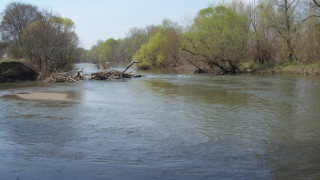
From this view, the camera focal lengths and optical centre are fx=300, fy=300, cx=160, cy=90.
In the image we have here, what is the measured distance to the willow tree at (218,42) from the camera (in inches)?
1747

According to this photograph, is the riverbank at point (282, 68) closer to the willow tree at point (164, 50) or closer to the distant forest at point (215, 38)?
the distant forest at point (215, 38)

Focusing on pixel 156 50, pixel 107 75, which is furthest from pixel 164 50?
pixel 107 75

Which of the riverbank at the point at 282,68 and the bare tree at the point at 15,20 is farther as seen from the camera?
the bare tree at the point at 15,20

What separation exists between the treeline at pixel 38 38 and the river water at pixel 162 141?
25.7 meters

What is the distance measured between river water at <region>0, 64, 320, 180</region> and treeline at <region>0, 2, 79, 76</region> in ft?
84.2

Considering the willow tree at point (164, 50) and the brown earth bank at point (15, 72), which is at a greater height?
the willow tree at point (164, 50)

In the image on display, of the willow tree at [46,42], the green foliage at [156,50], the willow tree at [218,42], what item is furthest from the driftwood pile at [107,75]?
the green foliage at [156,50]

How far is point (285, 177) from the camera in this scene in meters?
6.72

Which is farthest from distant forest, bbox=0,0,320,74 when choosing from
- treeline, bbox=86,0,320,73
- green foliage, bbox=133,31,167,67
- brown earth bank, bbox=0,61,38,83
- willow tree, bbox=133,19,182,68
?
green foliage, bbox=133,31,167,67

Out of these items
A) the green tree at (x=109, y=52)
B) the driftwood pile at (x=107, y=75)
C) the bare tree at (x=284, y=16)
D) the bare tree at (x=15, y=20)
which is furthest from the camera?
the green tree at (x=109, y=52)

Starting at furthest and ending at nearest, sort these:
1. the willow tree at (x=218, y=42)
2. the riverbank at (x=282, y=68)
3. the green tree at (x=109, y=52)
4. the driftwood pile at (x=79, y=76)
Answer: the green tree at (x=109, y=52)
the willow tree at (x=218, y=42)
the riverbank at (x=282, y=68)
the driftwood pile at (x=79, y=76)

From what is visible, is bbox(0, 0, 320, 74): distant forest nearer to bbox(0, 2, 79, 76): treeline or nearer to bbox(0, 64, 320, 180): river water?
bbox(0, 2, 79, 76): treeline

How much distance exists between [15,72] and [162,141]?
29452 mm

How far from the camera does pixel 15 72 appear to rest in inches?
1335
